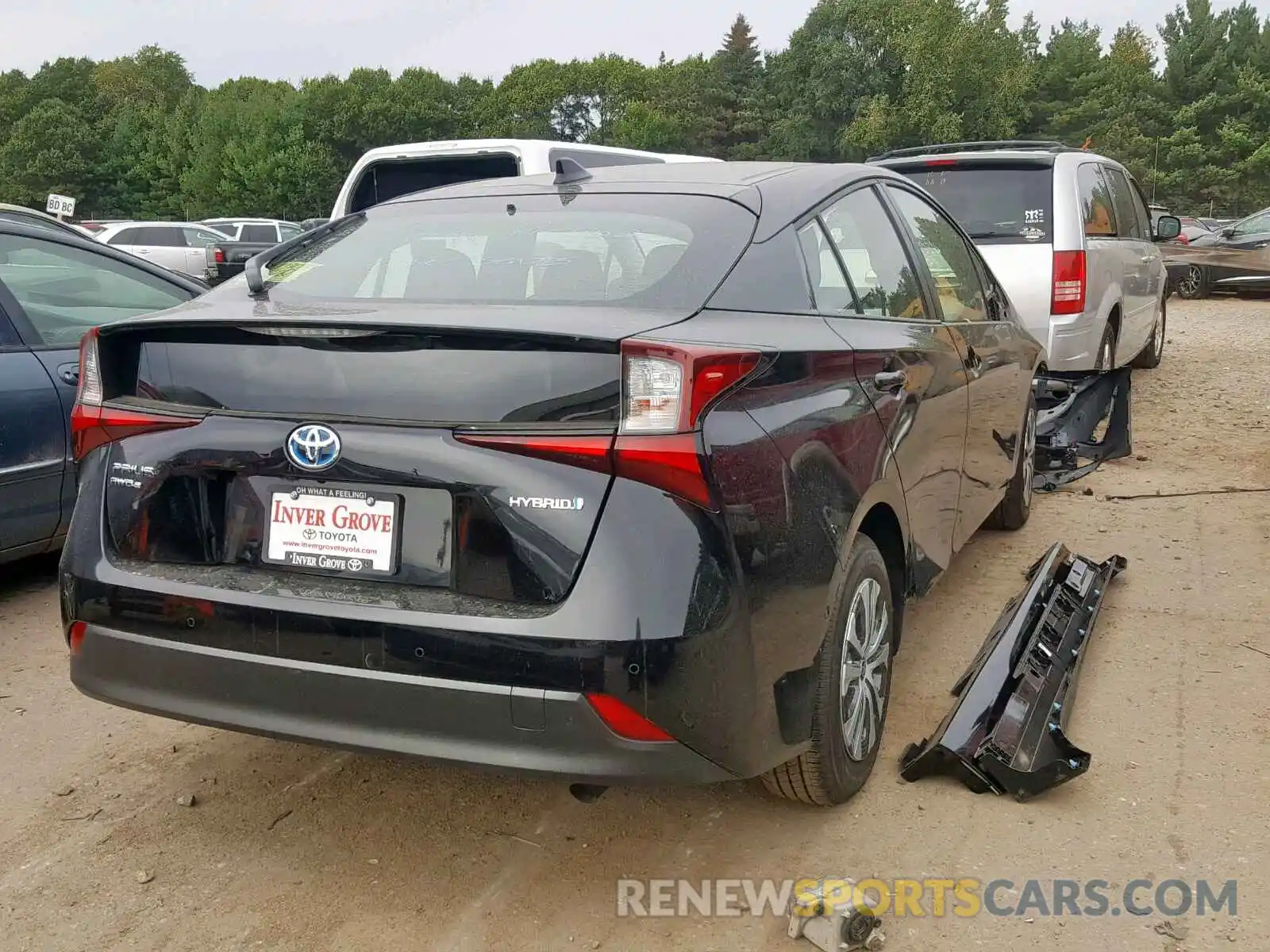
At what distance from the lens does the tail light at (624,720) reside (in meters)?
2.29

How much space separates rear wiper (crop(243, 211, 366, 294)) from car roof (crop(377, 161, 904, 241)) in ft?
0.64

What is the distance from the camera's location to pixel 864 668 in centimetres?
306

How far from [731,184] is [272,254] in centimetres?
135

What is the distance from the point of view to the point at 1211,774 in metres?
3.20

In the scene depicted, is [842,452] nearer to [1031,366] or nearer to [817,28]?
[1031,366]

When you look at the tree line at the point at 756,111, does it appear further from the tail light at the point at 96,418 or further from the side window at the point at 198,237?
the tail light at the point at 96,418

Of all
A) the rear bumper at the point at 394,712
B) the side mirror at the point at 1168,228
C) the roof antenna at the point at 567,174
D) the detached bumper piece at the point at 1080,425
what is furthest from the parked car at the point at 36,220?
the side mirror at the point at 1168,228

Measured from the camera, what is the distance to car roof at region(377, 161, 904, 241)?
3.11 meters

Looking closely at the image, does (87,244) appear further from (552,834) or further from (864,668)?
(864,668)

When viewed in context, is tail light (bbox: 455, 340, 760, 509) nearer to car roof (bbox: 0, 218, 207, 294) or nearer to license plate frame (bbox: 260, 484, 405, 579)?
license plate frame (bbox: 260, 484, 405, 579)

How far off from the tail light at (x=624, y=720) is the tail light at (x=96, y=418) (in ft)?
3.84

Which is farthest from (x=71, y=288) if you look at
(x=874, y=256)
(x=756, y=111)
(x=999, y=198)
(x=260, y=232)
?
(x=756, y=111)

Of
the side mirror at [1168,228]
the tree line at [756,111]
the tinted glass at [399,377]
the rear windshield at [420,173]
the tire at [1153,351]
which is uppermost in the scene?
the tree line at [756,111]

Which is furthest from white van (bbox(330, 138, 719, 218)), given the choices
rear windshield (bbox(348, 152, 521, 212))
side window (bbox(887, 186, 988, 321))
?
side window (bbox(887, 186, 988, 321))
